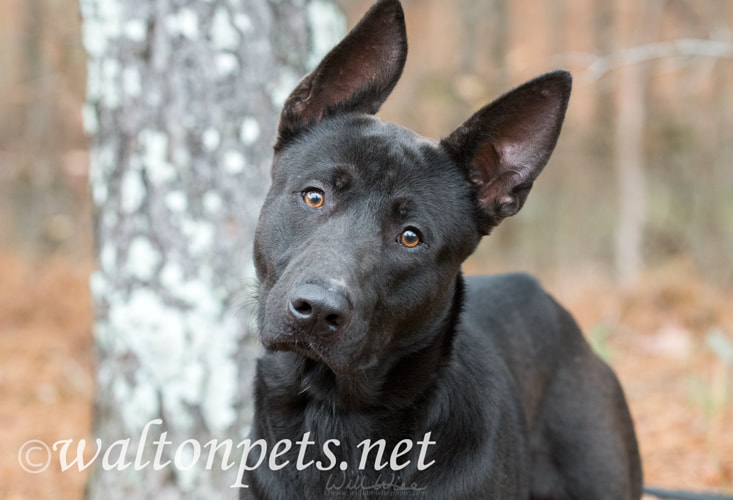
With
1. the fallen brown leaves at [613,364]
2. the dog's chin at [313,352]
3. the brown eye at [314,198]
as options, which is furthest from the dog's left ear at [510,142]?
the fallen brown leaves at [613,364]

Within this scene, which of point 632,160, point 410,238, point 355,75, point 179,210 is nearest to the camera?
point 410,238

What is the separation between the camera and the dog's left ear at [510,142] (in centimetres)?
265

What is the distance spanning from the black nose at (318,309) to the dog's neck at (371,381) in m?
0.43

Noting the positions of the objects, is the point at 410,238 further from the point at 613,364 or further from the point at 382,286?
the point at 613,364

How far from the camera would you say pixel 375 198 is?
2.70 metres

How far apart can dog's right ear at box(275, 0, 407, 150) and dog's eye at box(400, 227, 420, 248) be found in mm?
631

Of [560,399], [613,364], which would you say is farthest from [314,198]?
[613,364]

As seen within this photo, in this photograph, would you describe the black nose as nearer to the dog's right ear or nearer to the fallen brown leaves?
the dog's right ear

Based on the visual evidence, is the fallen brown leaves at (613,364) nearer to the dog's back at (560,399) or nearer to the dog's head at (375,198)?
the dog's back at (560,399)

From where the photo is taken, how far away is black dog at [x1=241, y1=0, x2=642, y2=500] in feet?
8.37

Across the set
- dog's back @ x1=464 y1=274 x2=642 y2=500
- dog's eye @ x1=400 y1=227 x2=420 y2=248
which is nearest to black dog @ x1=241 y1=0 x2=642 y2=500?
dog's eye @ x1=400 y1=227 x2=420 y2=248

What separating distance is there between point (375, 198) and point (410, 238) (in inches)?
7.8

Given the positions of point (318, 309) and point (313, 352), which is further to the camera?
point (313, 352)

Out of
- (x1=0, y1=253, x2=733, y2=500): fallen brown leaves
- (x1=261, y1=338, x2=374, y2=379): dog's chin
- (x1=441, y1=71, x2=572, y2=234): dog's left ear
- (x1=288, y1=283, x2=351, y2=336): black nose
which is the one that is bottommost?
(x1=0, y1=253, x2=733, y2=500): fallen brown leaves
